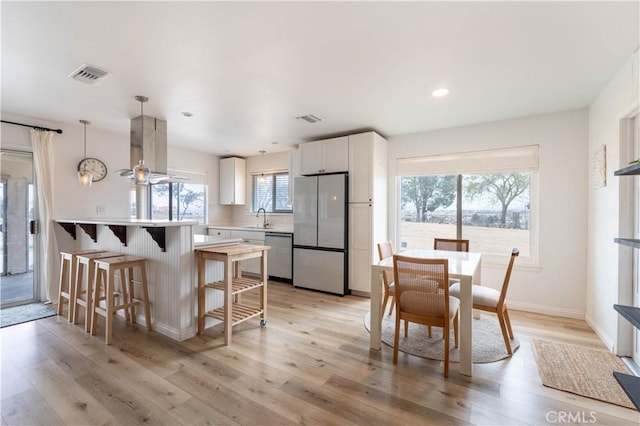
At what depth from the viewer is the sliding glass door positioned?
3.62 metres

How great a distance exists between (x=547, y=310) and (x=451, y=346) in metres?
1.78

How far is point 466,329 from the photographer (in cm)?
217

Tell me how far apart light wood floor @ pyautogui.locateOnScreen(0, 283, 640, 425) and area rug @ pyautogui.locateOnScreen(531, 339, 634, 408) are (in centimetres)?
8

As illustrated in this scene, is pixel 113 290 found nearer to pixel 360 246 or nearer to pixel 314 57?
pixel 314 57

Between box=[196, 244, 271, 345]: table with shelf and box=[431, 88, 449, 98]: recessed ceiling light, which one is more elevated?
box=[431, 88, 449, 98]: recessed ceiling light

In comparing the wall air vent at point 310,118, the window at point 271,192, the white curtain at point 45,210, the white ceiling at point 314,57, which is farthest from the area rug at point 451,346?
the white curtain at point 45,210

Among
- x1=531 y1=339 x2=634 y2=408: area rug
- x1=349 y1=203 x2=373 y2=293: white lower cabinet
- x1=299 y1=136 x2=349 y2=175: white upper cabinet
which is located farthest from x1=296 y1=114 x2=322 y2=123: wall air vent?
x1=531 y1=339 x2=634 y2=408: area rug

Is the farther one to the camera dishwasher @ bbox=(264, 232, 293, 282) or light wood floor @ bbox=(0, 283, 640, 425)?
dishwasher @ bbox=(264, 232, 293, 282)

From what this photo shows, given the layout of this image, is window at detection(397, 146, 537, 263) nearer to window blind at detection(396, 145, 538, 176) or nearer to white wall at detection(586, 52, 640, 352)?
window blind at detection(396, 145, 538, 176)

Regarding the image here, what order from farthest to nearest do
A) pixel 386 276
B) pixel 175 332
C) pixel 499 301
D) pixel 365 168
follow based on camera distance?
pixel 365 168
pixel 386 276
pixel 175 332
pixel 499 301

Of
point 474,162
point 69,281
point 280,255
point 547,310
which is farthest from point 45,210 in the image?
point 547,310

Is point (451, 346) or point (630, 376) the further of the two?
point (451, 346)

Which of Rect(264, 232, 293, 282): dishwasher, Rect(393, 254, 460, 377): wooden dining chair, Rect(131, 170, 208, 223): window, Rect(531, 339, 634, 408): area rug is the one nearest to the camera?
Rect(531, 339, 634, 408): area rug

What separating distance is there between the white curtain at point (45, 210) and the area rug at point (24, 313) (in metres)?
0.23
